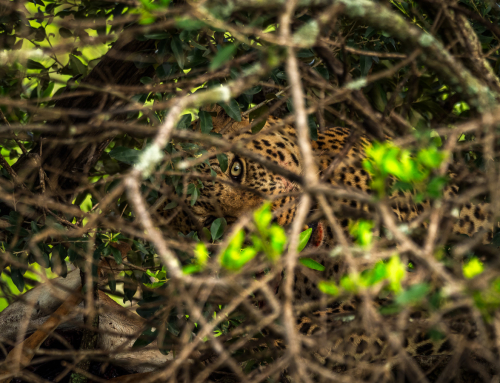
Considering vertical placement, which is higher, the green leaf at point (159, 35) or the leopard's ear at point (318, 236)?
the green leaf at point (159, 35)

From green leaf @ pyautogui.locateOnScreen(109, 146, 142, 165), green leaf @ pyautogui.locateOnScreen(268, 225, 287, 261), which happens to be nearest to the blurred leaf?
green leaf @ pyautogui.locateOnScreen(109, 146, 142, 165)

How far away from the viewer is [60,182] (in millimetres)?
3240

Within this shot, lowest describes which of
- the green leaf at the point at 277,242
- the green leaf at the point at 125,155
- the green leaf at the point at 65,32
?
the green leaf at the point at 125,155

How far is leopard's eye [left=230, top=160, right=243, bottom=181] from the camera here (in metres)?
3.50

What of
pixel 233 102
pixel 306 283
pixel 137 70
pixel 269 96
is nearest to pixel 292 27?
pixel 233 102

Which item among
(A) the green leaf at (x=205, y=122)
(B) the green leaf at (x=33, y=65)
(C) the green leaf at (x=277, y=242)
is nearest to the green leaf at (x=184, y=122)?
(A) the green leaf at (x=205, y=122)

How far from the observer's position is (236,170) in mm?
3529

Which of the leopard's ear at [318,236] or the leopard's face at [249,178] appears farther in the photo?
the leopard's face at [249,178]

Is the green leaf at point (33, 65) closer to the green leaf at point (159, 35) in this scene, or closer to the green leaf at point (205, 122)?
the green leaf at point (159, 35)

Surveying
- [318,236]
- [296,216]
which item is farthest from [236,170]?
[296,216]

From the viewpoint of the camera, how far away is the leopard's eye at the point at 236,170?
3.50m

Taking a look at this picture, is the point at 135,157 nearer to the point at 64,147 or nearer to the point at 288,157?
the point at 64,147

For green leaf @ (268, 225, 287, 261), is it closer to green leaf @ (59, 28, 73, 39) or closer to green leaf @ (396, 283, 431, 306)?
green leaf @ (396, 283, 431, 306)

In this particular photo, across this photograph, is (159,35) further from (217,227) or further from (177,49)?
(217,227)
